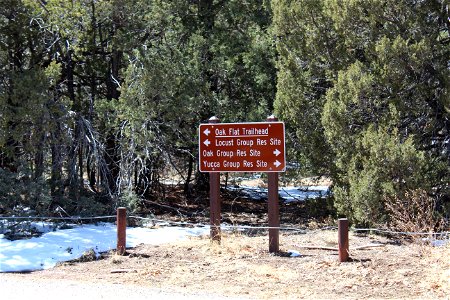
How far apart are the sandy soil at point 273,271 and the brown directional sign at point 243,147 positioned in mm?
1513

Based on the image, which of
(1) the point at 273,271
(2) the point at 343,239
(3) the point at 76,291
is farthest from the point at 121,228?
(2) the point at 343,239

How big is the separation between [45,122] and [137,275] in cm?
582

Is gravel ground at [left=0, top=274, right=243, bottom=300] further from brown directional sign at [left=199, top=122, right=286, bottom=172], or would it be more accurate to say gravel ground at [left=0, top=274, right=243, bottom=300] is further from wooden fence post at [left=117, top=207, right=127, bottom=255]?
brown directional sign at [left=199, top=122, right=286, bottom=172]

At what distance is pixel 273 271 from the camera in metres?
9.93

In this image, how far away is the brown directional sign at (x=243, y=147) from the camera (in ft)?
38.1

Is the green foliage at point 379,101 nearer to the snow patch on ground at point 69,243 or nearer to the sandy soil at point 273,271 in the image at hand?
the sandy soil at point 273,271

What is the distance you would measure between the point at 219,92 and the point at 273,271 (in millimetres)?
8738

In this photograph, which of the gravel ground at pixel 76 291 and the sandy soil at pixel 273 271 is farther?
the sandy soil at pixel 273 271

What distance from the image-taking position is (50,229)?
1371cm

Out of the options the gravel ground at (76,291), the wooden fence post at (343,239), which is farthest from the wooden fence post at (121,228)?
the wooden fence post at (343,239)

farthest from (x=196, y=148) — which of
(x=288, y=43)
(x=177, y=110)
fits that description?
(x=288, y=43)

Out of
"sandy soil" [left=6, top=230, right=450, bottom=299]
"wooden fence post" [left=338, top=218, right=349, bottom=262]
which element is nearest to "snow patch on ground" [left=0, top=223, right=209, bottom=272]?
"sandy soil" [left=6, top=230, right=450, bottom=299]

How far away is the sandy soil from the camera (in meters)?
8.70

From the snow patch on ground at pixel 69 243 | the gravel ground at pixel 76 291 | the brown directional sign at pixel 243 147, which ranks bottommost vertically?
the gravel ground at pixel 76 291
